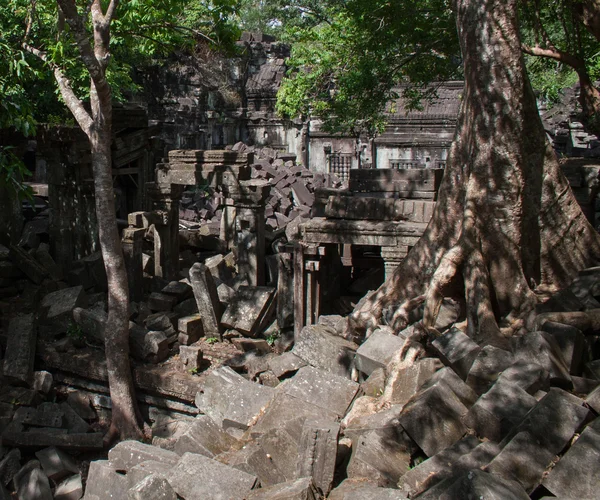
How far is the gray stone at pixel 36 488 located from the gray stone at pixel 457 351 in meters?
4.45

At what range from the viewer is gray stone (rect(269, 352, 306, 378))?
8305 millimetres

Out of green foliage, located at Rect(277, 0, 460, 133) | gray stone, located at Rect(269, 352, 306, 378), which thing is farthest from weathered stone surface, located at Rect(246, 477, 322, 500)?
green foliage, located at Rect(277, 0, 460, 133)

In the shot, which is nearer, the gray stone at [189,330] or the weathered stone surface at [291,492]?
the weathered stone surface at [291,492]

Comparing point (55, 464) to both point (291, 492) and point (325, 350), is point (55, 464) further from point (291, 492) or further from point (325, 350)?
point (291, 492)

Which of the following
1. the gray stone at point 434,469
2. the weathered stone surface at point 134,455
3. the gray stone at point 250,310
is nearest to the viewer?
the gray stone at point 434,469

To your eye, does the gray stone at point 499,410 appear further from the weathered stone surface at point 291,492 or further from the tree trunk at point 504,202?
the tree trunk at point 504,202

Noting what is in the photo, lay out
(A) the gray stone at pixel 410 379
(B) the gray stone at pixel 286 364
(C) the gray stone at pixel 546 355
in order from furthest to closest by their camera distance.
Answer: (B) the gray stone at pixel 286 364
(A) the gray stone at pixel 410 379
(C) the gray stone at pixel 546 355

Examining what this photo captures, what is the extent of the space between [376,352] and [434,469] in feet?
7.85

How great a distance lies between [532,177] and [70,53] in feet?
27.4

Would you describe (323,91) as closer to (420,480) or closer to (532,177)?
(532,177)

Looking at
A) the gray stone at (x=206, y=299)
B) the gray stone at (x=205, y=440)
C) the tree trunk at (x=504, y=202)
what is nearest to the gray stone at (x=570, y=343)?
the tree trunk at (x=504, y=202)

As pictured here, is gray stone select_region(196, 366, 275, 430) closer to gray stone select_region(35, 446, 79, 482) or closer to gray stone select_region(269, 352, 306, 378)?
gray stone select_region(269, 352, 306, 378)

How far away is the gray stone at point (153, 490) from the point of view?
528 cm

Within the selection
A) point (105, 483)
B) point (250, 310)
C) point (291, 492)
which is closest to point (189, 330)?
point (250, 310)
